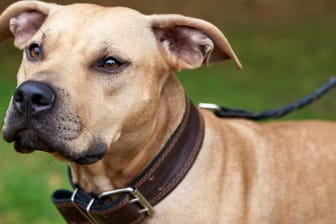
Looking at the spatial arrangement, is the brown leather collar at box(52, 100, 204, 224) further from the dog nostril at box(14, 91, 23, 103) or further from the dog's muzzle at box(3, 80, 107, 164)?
the dog nostril at box(14, 91, 23, 103)

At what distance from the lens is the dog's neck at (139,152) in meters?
4.47

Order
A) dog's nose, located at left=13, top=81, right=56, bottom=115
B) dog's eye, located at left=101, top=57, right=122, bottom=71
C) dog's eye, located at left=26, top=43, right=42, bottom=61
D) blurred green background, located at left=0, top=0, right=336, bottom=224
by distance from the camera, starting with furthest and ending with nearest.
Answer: blurred green background, located at left=0, top=0, right=336, bottom=224
dog's eye, located at left=26, top=43, right=42, bottom=61
dog's eye, located at left=101, top=57, right=122, bottom=71
dog's nose, located at left=13, top=81, right=56, bottom=115

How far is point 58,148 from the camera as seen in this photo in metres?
3.99

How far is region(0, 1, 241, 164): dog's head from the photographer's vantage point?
12.9 ft

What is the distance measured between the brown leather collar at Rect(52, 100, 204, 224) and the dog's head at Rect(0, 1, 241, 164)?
0.73ft

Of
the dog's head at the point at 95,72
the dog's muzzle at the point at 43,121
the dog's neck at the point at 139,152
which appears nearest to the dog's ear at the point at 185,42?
the dog's head at the point at 95,72

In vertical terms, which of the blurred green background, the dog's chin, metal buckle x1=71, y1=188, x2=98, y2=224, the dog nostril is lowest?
the blurred green background

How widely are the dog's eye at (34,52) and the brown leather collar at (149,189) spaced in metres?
0.88

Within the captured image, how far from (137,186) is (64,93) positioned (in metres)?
0.79

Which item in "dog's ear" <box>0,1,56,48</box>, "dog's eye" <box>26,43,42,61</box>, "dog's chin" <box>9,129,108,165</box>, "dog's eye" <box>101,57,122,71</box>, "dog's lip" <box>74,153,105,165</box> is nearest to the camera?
"dog's chin" <box>9,129,108,165</box>

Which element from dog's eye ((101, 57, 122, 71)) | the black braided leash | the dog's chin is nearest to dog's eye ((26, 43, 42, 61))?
dog's eye ((101, 57, 122, 71))

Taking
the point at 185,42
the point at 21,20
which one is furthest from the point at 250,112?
the point at 21,20

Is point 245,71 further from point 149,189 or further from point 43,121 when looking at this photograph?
point 43,121

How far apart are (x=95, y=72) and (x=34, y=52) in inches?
17.2
